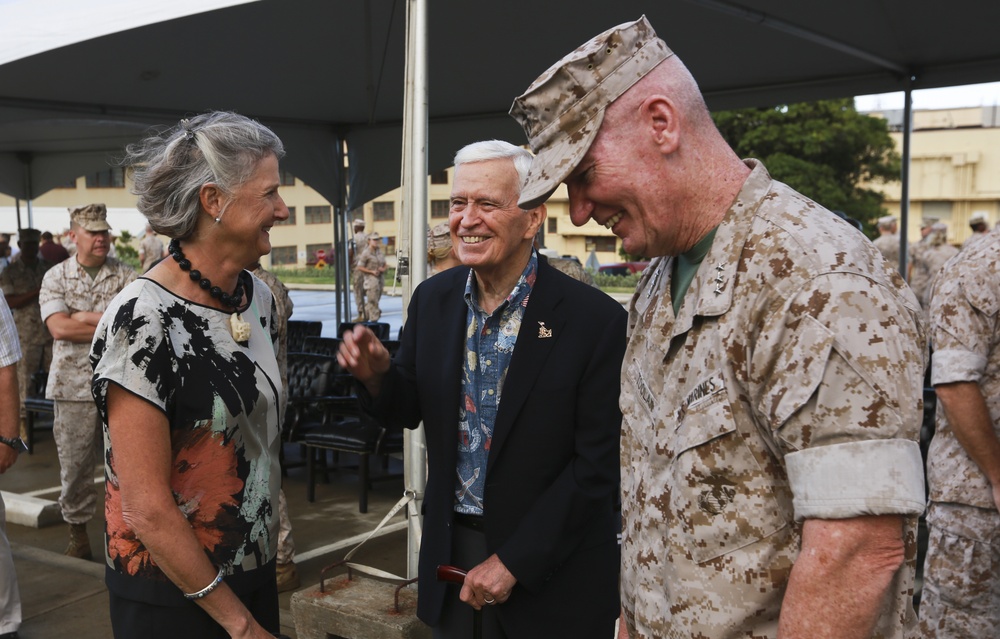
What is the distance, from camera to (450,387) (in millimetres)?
2312

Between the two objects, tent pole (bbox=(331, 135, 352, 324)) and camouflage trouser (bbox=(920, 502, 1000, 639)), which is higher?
tent pole (bbox=(331, 135, 352, 324))

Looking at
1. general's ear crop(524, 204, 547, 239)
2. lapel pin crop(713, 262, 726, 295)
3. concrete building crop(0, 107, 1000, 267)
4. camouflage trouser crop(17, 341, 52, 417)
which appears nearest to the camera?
lapel pin crop(713, 262, 726, 295)

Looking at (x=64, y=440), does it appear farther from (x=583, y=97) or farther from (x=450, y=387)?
(x=583, y=97)

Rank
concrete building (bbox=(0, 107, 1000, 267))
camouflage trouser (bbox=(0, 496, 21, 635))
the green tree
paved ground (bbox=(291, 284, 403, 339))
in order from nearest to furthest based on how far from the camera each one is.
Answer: camouflage trouser (bbox=(0, 496, 21, 635)) < paved ground (bbox=(291, 284, 403, 339)) < the green tree < concrete building (bbox=(0, 107, 1000, 267))

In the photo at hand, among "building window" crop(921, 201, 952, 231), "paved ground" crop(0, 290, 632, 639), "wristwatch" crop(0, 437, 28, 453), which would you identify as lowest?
"paved ground" crop(0, 290, 632, 639)

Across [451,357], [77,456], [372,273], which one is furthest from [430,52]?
[372,273]

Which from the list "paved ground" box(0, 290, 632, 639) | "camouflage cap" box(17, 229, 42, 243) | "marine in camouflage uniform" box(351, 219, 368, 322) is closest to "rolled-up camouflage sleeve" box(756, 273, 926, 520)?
"paved ground" box(0, 290, 632, 639)

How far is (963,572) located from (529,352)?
1.67 m

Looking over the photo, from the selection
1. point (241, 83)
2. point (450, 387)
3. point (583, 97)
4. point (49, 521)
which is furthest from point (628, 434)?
point (241, 83)

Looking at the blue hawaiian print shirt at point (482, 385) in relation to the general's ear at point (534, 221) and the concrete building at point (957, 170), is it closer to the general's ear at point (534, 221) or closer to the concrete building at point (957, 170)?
the general's ear at point (534, 221)

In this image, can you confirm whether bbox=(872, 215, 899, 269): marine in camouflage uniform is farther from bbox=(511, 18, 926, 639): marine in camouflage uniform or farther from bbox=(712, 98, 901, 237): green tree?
bbox=(712, 98, 901, 237): green tree

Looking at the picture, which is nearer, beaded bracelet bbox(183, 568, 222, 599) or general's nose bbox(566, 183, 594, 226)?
general's nose bbox(566, 183, 594, 226)

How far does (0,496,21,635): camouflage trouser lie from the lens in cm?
366

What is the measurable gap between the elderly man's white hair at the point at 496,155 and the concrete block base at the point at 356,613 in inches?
66.9
